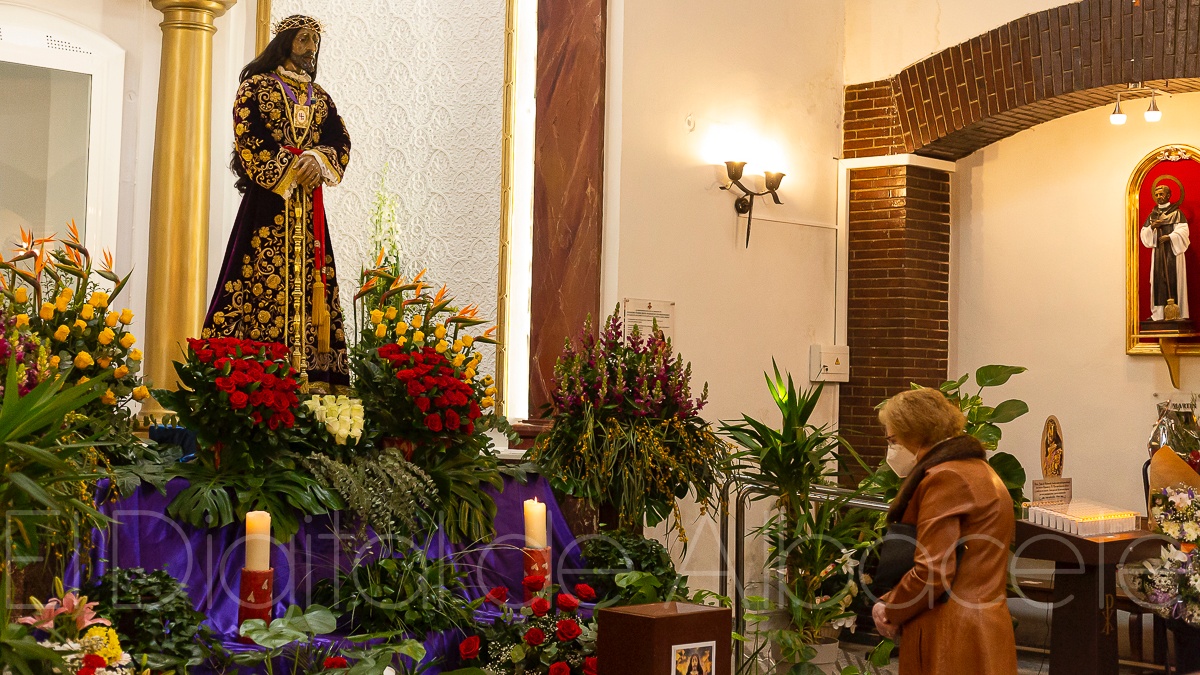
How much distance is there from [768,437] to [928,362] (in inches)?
135

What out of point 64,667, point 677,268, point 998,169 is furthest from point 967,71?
point 64,667

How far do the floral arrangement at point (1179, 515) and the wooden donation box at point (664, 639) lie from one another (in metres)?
2.82

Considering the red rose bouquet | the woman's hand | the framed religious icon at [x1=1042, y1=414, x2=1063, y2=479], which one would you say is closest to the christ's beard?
the red rose bouquet

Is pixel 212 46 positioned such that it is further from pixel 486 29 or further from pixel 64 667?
pixel 64 667

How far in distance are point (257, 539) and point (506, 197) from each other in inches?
158

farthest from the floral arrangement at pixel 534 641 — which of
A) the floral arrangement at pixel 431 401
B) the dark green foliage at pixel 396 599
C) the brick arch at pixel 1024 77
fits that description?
the brick arch at pixel 1024 77

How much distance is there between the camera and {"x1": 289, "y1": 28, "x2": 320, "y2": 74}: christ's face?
5.39 metres

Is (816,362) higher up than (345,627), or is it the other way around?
(816,362)

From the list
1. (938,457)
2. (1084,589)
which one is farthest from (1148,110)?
(938,457)

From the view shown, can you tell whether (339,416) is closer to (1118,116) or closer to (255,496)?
(255,496)

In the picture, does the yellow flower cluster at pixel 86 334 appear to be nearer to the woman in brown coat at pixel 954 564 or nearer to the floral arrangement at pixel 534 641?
the floral arrangement at pixel 534 641

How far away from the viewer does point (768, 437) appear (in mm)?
5887

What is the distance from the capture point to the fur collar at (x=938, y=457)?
4.08m

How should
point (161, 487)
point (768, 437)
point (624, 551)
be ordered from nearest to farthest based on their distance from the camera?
point (161, 487)
point (624, 551)
point (768, 437)
